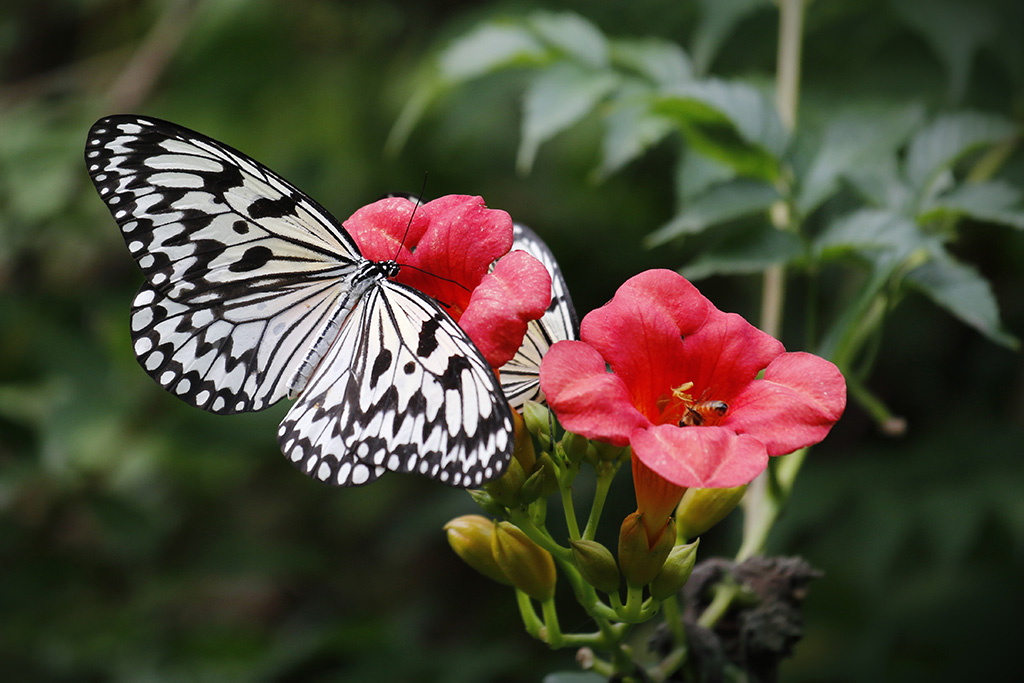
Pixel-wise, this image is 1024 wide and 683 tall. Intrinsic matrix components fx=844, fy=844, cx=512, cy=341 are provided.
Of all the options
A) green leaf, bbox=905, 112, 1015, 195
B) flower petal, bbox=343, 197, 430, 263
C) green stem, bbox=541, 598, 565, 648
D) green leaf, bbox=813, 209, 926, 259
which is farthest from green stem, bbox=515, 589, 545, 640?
green leaf, bbox=905, 112, 1015, 195

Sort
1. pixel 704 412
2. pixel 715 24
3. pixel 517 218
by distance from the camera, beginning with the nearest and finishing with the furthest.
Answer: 1. pixel 704 412
2. pixel 715 24
3. pixel 517 218

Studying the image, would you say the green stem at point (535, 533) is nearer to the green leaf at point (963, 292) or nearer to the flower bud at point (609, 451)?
the flower bud at point (609, 451)

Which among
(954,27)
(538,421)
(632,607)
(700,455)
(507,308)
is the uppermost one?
(954,27)

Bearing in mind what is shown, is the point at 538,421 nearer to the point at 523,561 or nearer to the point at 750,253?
the point at 523,561

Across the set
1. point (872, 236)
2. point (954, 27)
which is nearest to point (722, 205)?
point (872, 236)

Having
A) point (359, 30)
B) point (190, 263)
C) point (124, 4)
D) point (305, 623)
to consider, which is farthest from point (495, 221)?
point (124, 4)

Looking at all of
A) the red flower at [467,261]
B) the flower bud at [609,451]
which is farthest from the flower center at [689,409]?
the red flower at [467,261]
